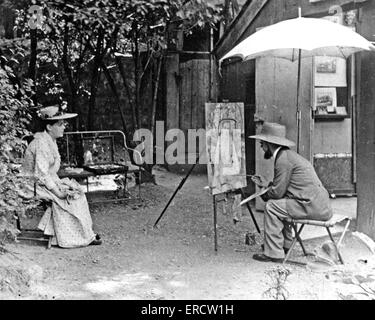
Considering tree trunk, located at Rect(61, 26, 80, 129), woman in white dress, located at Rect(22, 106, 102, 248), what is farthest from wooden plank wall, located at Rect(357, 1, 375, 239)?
tree trunk, located at Rect(61, 26, 80, 129)

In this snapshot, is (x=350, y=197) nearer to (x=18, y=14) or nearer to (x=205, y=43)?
(x=205, y=43)

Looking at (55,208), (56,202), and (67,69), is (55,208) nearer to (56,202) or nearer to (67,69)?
(56,202)

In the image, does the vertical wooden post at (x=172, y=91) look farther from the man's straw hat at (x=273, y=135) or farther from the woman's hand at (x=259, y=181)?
the man's straw hat at (x=273, y=135)

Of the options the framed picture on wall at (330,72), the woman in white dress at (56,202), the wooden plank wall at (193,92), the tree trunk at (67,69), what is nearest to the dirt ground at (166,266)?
the woman in white dress at (56,202)

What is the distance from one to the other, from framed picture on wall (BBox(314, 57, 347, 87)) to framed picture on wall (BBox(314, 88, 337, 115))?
9cm

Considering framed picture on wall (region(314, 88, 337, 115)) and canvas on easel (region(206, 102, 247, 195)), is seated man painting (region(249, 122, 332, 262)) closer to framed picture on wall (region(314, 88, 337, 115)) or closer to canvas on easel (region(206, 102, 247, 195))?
canvas on easel (region(206, 102, 247, 195))

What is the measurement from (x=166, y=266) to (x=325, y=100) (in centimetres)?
431

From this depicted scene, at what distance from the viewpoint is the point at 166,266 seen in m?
5.64

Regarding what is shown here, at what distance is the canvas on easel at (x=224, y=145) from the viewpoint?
20.5 ft

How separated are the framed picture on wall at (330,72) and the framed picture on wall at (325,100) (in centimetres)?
9

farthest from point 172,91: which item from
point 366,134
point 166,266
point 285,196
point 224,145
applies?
point 166,266

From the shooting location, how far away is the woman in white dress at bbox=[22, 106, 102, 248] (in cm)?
630

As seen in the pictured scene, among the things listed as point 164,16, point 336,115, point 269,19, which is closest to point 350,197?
point 336,115

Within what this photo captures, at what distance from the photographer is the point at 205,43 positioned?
38.3 feet
